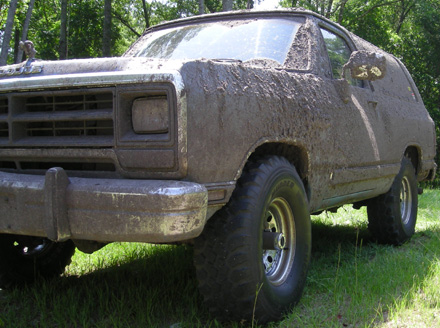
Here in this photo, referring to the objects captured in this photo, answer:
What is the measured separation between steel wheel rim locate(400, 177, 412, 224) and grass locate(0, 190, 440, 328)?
0.64 meters

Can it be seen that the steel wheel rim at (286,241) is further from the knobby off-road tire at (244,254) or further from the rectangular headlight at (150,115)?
the rectangular headlight at (150,115)

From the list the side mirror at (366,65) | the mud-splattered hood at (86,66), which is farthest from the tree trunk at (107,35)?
the mud-splattered hood at (86,66)

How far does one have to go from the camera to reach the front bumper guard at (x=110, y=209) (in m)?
2.14

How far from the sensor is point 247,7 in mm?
20750

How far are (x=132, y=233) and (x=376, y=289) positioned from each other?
192cm

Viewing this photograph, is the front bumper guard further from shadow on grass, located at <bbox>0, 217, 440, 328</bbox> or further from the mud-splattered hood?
shadow on grass, located at <bbox>0, 217, 440, 328</bbox>

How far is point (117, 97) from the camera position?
2.35 m

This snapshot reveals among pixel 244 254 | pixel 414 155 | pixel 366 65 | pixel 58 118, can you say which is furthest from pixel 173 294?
pixel 414 155

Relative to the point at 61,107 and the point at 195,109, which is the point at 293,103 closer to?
the point at 195,109

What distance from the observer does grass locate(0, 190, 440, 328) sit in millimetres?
2871

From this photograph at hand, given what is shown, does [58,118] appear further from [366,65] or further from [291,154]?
[366,65]

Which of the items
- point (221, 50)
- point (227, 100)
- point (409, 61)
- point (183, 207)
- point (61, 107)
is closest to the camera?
point (183, 207)

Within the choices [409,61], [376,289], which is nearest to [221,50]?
[376,289]

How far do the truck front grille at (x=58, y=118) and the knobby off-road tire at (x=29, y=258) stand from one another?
1039 millimetres
